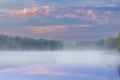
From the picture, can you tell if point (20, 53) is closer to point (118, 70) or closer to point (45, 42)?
point (45, 42)

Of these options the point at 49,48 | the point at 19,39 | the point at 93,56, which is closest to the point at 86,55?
the point at 93,56

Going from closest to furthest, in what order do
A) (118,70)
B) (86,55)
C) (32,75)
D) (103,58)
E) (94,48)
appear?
(32,75), (118,70), (94,48), (103,58), (86,55)

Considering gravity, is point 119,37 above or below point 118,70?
above

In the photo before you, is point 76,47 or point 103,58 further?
point 103,58

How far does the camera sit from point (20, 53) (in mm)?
12047

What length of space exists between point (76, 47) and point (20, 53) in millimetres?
2164

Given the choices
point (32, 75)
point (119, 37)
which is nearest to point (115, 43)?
point (119, 37)

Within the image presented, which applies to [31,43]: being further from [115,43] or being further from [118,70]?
[118,70]

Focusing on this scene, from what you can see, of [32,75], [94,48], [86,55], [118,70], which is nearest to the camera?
A: [32,75]

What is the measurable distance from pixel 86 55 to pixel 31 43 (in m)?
2.19

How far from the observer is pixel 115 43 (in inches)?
393

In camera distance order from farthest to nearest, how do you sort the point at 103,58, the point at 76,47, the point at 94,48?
the point at 103,58 < the point at 76,47 < the point at 94,48

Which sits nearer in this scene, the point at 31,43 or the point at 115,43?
the point at 115,43

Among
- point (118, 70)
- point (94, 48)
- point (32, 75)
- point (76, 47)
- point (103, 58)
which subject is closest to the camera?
point (32, 75)
